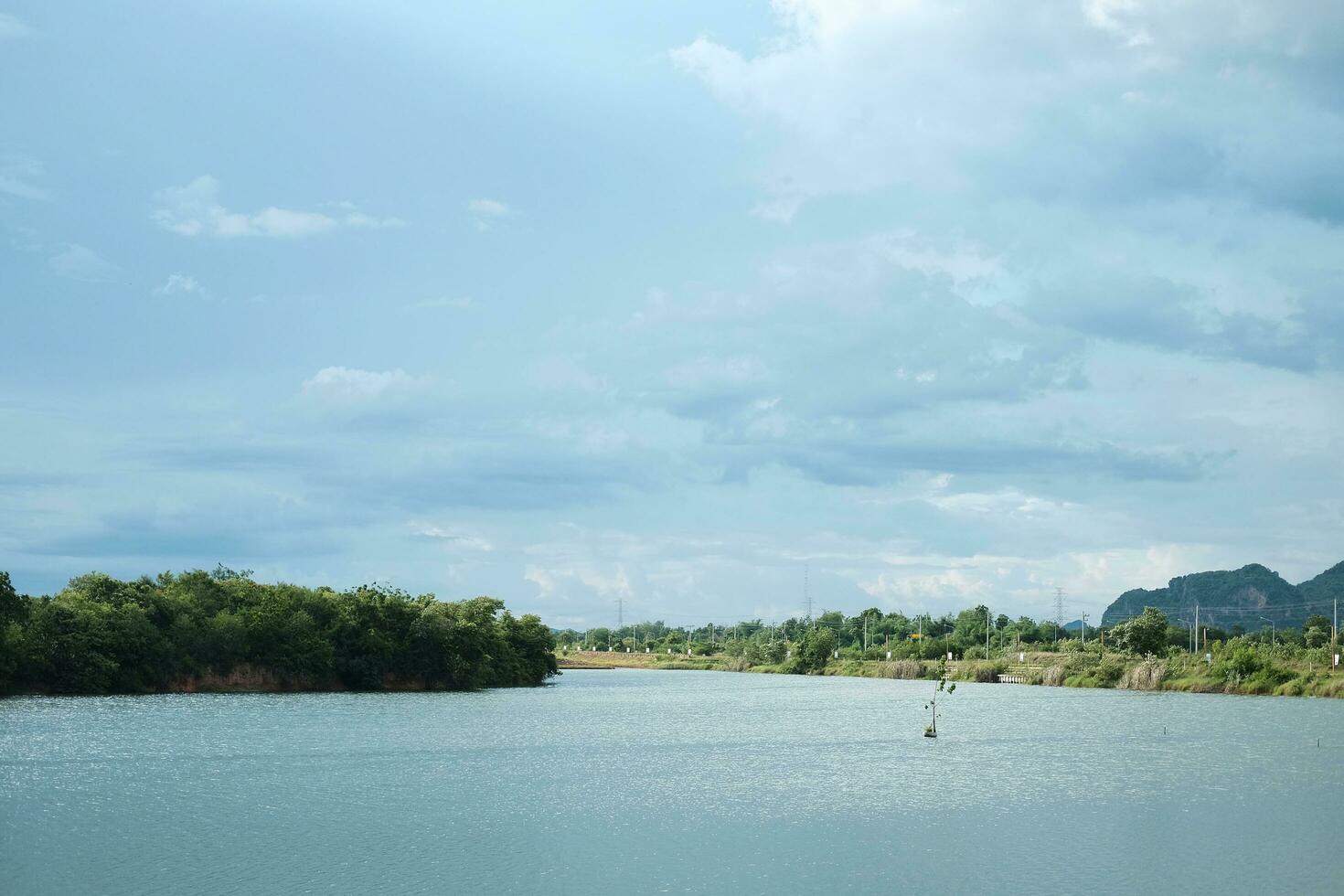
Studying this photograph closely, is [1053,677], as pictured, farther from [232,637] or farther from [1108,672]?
[232,637]

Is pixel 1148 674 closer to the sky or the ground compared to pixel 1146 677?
closer to the sky

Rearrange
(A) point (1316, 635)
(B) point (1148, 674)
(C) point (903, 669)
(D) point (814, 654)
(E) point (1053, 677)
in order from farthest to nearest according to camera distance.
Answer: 1. (D) point (814, 654)
2. (C) point (903, 669)
3. (A) point (1316, 635)
4. (E) point (1053, 677)
5. (B) point (1148, 674)

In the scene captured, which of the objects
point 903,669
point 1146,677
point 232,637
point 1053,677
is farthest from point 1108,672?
point 232,637

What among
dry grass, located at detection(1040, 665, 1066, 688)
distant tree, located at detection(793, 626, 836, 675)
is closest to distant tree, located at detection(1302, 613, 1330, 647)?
dry grass, located at detection(1040, 665, 1066, 688)

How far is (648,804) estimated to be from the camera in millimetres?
39438

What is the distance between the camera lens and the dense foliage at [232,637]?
82.4m

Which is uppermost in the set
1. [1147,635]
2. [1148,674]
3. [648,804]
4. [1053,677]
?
[1147,635]

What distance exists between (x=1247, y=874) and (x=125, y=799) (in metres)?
34.5

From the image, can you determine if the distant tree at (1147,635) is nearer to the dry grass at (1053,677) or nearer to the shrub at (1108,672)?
the shrub at (1108,672)

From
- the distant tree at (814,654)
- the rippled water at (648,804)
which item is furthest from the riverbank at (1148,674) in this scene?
the rippled water at (648,804)

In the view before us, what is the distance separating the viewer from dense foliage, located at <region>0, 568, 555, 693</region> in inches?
3246

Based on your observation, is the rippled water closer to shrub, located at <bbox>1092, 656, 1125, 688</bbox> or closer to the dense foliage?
the dense foliage

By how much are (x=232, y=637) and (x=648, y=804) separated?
219 ft

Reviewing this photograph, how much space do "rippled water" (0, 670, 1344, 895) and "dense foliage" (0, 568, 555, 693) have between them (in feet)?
27.8
